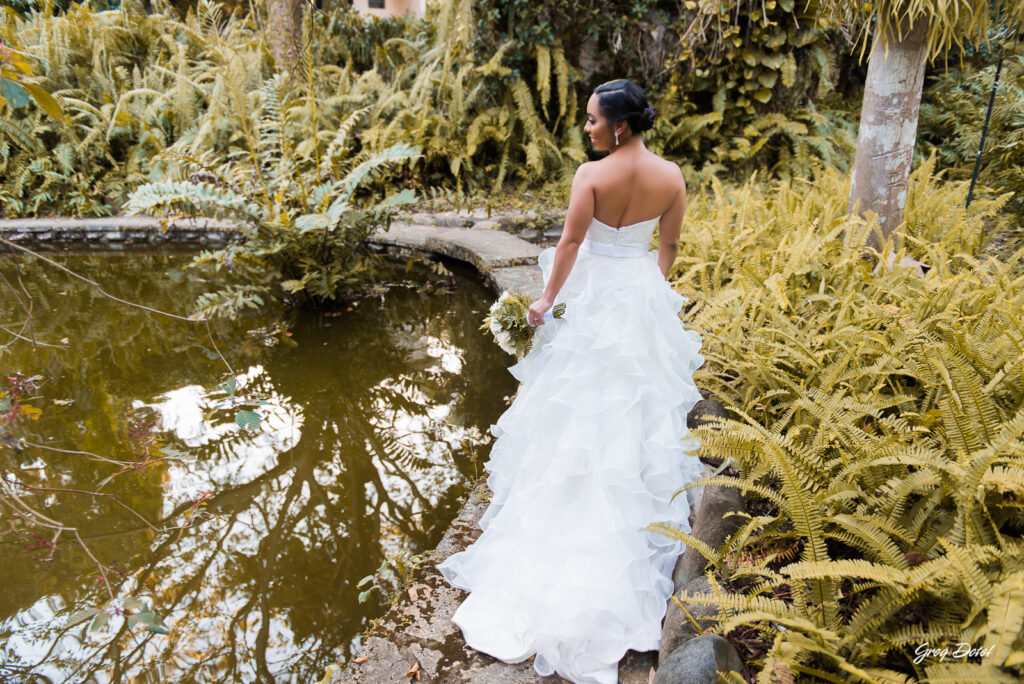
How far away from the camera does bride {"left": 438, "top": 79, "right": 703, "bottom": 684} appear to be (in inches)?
77.0

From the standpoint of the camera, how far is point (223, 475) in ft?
10.5

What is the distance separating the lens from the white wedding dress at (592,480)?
6.37ft

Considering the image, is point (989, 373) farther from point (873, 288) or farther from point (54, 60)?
point (54, 60)

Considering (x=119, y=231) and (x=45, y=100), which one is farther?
(x=119, y=231)

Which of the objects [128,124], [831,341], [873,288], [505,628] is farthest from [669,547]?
[128,124]

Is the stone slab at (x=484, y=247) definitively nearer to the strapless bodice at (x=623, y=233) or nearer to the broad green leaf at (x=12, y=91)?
the strapless bodice at (x=623, y=233)

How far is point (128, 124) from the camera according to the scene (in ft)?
27.4

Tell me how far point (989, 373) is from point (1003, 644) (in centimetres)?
139

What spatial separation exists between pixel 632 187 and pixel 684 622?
4.85ft

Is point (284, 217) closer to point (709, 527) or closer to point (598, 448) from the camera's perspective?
point (598, 448)

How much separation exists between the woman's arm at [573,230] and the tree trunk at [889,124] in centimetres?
237

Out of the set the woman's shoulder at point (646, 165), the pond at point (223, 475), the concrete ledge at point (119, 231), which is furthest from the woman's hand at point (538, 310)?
the concrete ledge at point (119, 231)

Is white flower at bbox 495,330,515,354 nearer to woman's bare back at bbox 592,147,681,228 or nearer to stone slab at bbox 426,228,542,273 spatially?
woman's bare back at bbox 592,147,681,228

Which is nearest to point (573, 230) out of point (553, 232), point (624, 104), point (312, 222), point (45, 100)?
point (624, 104)
